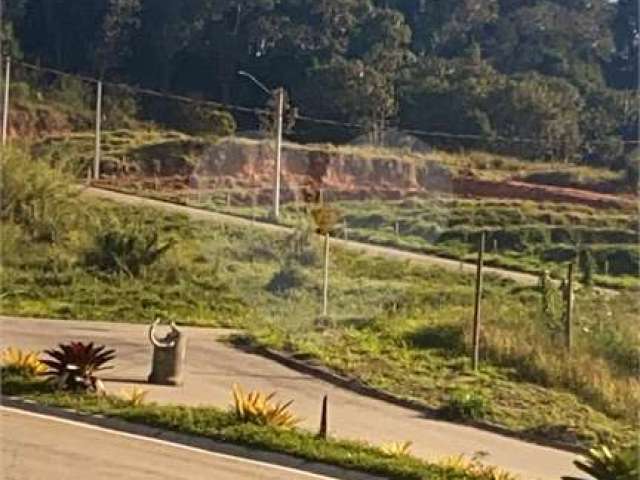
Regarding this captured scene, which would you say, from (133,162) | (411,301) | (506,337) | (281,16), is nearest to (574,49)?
(281,16)

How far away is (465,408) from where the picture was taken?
14312 millimetres

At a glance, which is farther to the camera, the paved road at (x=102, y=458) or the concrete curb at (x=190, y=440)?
the concrete curb at (x=190, y=440)

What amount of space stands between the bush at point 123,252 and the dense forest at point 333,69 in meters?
29.7

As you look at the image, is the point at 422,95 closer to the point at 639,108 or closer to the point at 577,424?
the point at 639,108

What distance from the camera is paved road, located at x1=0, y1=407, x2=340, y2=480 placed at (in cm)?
902

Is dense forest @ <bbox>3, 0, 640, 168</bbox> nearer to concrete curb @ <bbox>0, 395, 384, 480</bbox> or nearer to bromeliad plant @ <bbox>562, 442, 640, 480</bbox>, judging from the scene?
concrete curb @ <bbox>0, 395, 384, 480</bbox>

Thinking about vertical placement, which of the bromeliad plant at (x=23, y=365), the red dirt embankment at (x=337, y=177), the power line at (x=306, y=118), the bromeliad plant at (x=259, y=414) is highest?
the power line at (x=306, y=118)

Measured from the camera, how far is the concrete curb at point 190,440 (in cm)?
980

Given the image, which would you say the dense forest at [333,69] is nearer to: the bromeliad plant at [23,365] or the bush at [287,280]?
the bush at [287,280]

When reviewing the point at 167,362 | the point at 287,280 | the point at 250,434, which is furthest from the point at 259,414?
the point at 287,280

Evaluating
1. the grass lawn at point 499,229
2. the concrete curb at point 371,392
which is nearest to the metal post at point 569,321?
the concrete curb at point 371,392

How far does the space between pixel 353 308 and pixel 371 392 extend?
752 cm

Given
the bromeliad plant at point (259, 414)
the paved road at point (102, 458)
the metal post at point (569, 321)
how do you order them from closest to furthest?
the paved road at point (102, 458)
the bromeliad plant at point (259, 414)
the metal post at point (569, 321)

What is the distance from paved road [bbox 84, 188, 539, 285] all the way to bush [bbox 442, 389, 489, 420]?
15110 millimetres
